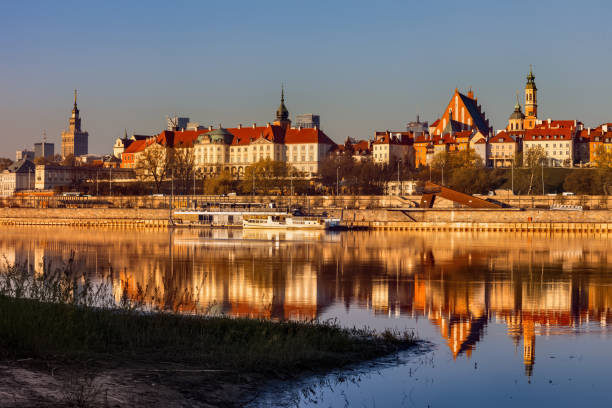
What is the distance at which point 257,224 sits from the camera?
2564 inches

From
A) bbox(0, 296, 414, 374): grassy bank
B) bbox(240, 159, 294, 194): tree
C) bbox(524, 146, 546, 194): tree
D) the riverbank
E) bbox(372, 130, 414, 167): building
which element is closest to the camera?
the riverbank

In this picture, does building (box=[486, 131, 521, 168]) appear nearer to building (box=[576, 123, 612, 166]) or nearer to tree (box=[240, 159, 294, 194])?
building (box=[576, 123, 612, 166])

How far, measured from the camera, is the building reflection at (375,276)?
1873cm

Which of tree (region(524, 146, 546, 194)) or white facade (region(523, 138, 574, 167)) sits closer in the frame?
tree (region(524, 146, 546, 194))

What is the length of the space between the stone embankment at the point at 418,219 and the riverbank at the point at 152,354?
49073mm

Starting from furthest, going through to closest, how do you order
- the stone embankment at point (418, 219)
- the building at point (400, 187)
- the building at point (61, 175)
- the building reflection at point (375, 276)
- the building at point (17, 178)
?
the building at point (17, 178) < the building at point (61, 175) < the building at point (400, 187) < the stone embankment at point (418, 219) < the building reflection at point (375, 276)

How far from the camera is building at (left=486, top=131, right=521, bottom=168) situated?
113575mm

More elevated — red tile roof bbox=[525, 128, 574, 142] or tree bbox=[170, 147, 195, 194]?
red tile roof bbox=[525, 128, 574, 142]

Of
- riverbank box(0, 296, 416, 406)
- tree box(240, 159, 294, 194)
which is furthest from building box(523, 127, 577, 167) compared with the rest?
riverbank box(0, 296, 416, 406)

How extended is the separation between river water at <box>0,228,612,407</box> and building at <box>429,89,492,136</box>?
81442mm

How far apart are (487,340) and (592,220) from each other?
49769 millimetres

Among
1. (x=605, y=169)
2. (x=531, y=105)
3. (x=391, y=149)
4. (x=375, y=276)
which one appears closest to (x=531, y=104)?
(x=531, y=105)

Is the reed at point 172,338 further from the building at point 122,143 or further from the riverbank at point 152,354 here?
the building at point 122,143

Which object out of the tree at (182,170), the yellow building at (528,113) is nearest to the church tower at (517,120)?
the yellow building at (528,113)
